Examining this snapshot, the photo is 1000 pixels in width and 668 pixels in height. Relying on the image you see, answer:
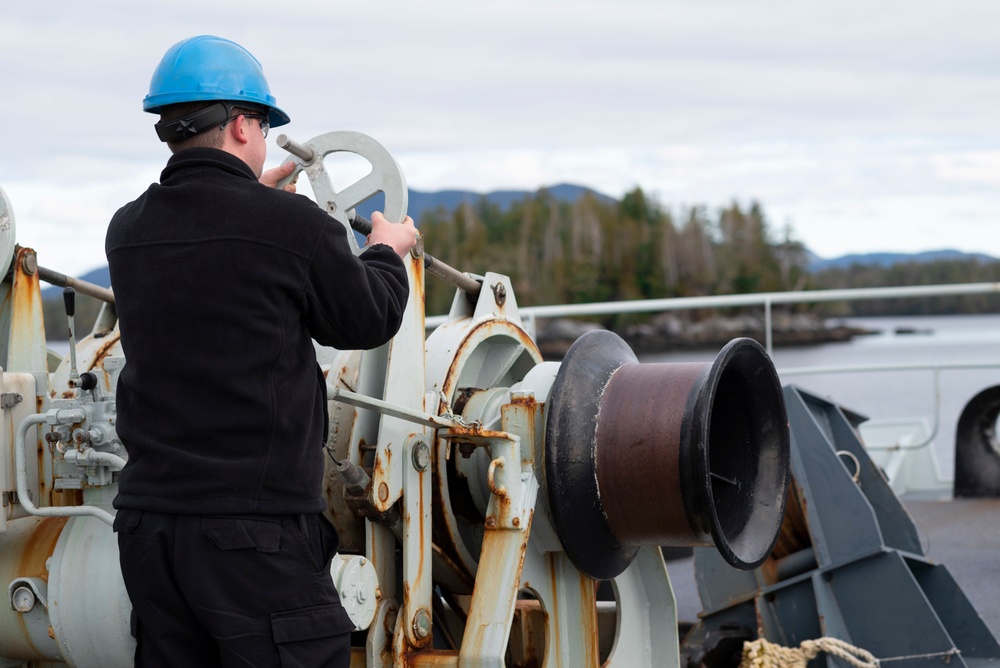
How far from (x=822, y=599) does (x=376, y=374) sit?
1.72 meters

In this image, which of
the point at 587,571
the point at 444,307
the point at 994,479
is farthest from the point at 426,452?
the point at 444,307

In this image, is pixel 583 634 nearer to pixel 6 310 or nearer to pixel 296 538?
pixel 296 538

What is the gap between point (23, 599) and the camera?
264 centimetres

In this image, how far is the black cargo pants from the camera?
1949mm

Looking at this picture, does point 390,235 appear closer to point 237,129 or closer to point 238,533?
point 237,129

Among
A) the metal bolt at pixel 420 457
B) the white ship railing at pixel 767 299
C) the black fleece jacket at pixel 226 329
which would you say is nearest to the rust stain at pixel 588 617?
the metal bolt at pixel 420 457

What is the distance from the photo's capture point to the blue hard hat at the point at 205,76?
2.06 m

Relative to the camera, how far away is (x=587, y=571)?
278 cm

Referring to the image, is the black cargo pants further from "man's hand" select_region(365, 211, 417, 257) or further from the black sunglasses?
the black sunglasses

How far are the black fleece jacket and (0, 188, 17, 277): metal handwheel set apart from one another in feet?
2.99

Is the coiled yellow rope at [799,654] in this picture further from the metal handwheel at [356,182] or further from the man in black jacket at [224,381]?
the metal handwheel at [356,182]

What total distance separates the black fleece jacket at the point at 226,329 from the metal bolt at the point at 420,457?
0.52 m

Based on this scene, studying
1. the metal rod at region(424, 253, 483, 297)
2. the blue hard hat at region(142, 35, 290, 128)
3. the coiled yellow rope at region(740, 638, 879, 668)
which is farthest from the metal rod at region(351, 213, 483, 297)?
the coiled yellow rope at region(740, 638, 879, 668)

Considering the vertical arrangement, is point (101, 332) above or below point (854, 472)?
above
